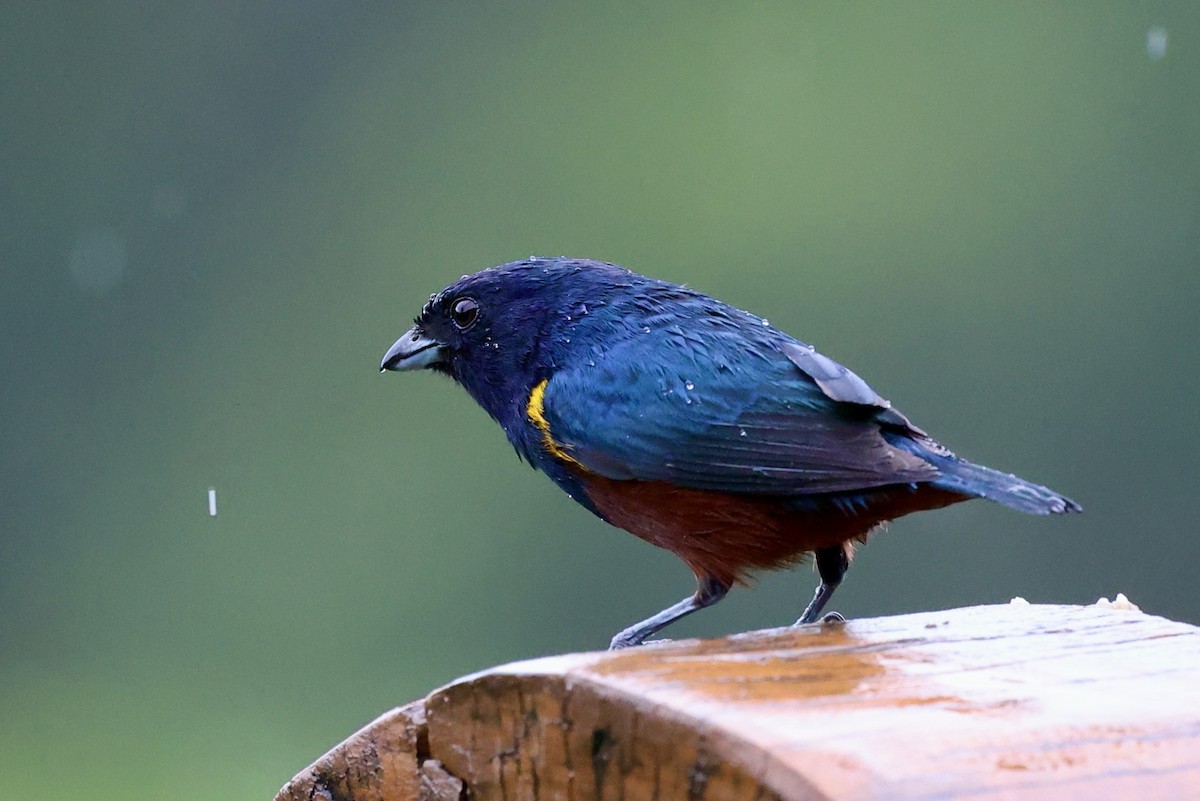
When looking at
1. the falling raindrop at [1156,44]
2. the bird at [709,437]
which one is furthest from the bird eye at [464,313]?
the falling raindrop at [1156,44]

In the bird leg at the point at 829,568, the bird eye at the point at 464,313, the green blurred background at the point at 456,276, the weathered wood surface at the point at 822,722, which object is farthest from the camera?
the green blurred background at the point at 456,276

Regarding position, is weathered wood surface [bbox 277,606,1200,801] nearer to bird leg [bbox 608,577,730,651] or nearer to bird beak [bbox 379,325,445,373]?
bird leg [bbox 608,577,730,651]

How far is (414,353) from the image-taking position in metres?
3.82

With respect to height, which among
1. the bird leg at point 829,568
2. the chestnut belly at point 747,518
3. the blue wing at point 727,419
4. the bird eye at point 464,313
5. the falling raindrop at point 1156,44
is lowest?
the bird leg at point 829,568

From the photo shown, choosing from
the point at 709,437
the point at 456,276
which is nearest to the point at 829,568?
the point at 709,437

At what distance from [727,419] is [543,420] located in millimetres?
440

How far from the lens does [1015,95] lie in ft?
27.5

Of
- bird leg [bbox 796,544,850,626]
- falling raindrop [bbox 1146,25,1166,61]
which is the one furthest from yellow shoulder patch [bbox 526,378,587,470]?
falling raindrop [bbox 1146,25,1166,61]

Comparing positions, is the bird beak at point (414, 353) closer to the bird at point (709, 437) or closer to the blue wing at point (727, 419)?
the bird at point (709, 437)

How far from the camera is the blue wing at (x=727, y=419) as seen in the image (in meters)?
3.01

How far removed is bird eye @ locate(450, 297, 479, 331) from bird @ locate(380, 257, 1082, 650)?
0.43ft

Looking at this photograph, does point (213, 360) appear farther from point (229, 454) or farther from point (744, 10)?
point (744, 10)

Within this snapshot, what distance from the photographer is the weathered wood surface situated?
147 centimetres

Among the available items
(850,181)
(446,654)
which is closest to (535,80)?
(850,181)
